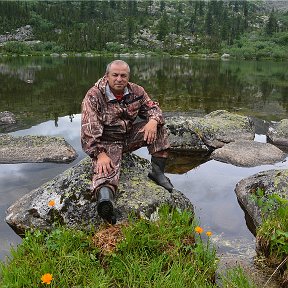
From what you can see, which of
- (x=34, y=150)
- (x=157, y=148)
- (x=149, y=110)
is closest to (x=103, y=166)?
(x=157, y=148)

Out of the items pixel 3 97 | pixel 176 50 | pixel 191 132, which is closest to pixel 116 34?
pixel 176 50

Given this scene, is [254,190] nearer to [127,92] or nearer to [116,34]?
[127,92]

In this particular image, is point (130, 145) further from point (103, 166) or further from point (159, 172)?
point (103, 166)

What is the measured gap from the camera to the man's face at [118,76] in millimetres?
7465

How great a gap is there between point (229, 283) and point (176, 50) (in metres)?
161

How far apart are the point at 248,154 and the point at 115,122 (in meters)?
→ 6.40

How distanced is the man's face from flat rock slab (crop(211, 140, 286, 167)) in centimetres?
614

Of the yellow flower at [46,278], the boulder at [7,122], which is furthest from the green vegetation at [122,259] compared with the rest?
the boulder at [7,122]

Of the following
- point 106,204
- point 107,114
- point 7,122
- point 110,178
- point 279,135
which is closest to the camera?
point 106,204

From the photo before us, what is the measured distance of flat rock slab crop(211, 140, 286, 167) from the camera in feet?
40.6

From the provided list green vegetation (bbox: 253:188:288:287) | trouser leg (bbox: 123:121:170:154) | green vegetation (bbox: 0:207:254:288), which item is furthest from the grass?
trouser leg (bbox: 123:121:170:154)

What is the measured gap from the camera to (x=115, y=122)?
7895mm

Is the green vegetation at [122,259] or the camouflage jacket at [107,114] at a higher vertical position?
the camouflage jacket at [107,114]

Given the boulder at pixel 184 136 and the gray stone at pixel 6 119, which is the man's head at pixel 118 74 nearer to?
the boulder at pixel 184 136
